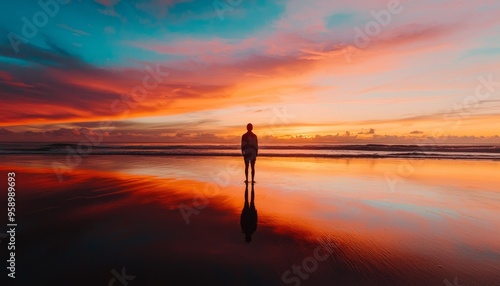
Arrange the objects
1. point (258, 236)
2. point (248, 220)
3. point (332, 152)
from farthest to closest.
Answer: point (332, 152), point (248, 220), point (258, 236)

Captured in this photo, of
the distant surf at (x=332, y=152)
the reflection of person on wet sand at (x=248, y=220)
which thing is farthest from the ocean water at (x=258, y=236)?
the distant surf at (x=332, y=152)

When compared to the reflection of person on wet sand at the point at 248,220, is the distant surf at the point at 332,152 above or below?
above

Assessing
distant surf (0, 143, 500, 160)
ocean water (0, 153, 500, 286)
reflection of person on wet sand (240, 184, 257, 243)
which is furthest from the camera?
distant surf (0, 143, 500, 160)

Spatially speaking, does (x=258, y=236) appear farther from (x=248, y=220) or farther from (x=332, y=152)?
(x=332, y=152)

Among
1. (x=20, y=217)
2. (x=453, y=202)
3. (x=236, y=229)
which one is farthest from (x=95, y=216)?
(x=453, y=202)

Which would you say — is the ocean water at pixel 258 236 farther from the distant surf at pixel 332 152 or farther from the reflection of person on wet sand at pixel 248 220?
the distant surf at pixel 332 152

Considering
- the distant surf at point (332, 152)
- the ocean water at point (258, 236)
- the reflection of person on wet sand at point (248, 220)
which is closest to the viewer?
the ocean water at point (258, 236)

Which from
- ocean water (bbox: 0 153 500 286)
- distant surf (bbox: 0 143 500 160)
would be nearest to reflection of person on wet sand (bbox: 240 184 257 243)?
ocean water (bbox: 0 153 500 286)

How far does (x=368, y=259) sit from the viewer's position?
17.0 feet

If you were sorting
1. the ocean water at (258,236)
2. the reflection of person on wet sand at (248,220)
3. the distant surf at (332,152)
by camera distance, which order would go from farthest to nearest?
the distant surf at (332,152) → the reflection of person on wet sand at (248,220) → the ocean water at (258,236)

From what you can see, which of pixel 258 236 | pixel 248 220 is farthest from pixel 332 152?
pixel 258 236

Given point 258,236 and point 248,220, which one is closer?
point 258,236

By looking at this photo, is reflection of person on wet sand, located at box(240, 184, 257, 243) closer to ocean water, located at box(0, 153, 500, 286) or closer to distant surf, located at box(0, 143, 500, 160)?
ocean water, located at box(0, 153, 500, 286)

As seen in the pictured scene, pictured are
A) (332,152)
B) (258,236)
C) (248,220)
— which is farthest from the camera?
(332,152)
